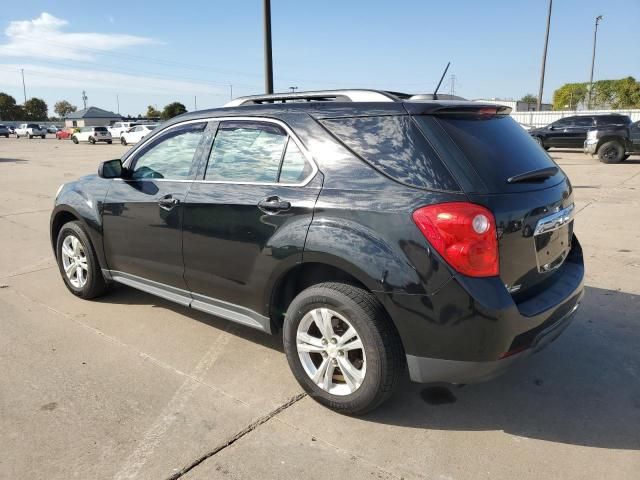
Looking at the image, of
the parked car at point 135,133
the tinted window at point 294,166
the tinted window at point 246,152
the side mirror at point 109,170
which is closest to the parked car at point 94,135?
the parked car at point 135,133

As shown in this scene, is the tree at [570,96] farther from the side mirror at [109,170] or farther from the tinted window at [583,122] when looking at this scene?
the side mirror at [109,170]

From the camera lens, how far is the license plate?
277 cm

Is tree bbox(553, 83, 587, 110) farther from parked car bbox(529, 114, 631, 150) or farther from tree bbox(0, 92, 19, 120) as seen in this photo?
tree bbox(0, 92, 19, 120)

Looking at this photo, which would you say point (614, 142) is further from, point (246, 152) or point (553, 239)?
point (246, 152)

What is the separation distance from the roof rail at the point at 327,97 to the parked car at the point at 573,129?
19.2 meters

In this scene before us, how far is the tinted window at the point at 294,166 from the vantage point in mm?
3004

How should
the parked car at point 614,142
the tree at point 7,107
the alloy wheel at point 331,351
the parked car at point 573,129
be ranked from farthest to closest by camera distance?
the tree at point 7,107 < the parked car at point 573,129 < the parked car at point 614,142 < the alloy wheel at point 331,351

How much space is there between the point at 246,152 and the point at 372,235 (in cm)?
119

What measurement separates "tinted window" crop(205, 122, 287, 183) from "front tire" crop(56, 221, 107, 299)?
1677mm

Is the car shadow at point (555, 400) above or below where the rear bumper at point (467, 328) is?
below

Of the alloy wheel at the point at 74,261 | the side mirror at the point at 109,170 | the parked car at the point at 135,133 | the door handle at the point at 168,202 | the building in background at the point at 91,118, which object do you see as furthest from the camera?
the building in background at the point at 91,118

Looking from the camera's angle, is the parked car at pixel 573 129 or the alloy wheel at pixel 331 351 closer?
the alloy wheel at pixel 331 351

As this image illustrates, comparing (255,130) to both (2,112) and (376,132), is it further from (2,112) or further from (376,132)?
(2,112)

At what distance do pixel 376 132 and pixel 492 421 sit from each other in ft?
5.68
